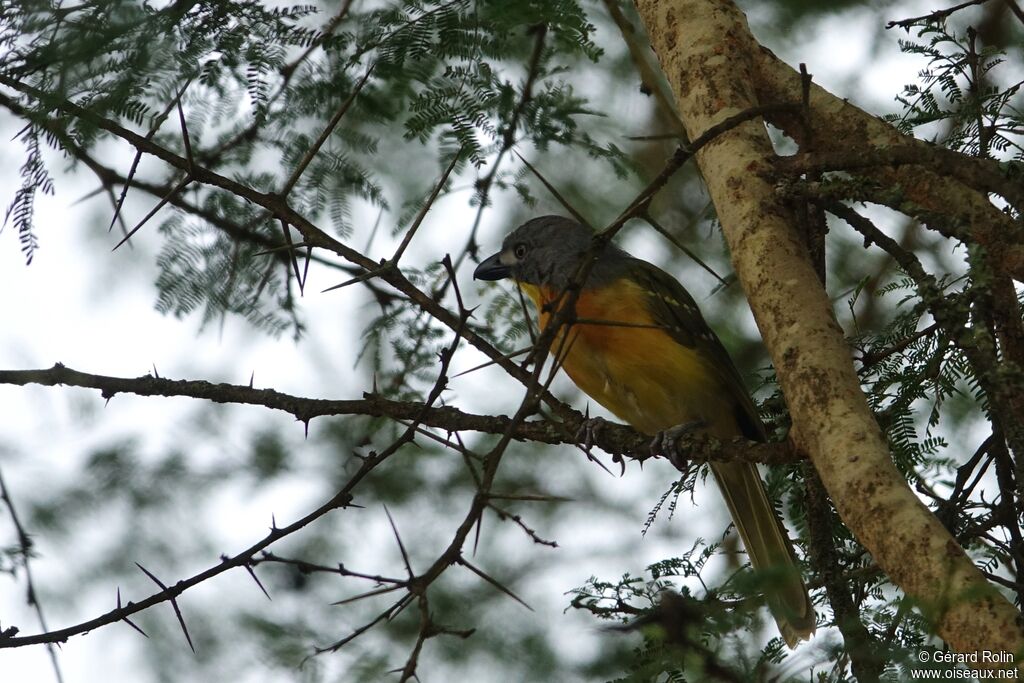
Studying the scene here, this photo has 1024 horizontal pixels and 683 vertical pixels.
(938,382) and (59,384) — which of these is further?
(938,382)

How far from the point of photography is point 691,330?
17.6 ft

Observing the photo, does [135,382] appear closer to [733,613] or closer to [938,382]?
[733,613]

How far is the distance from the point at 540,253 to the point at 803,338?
3126mm

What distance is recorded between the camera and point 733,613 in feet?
7.49

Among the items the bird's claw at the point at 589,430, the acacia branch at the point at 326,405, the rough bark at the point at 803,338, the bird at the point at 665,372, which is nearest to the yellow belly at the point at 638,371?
the bird at the point at 665,372

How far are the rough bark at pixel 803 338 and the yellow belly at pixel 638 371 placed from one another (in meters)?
1.51

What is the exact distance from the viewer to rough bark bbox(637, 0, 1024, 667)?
2.27 metres

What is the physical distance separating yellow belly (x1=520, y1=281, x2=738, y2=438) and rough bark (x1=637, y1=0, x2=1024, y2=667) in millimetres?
1508

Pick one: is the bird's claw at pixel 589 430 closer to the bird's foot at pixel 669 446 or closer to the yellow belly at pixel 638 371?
the bird's foot at pixel 669 446

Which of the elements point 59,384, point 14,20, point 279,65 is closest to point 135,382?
point 59,384

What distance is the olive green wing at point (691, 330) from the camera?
5234mm

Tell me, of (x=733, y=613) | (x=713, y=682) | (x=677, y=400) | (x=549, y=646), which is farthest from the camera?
(x=549, y=646)

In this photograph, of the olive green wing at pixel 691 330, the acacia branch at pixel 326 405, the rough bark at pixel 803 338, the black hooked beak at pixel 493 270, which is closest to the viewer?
the rough bark at pixel 803 338

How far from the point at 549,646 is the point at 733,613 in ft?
15.5
